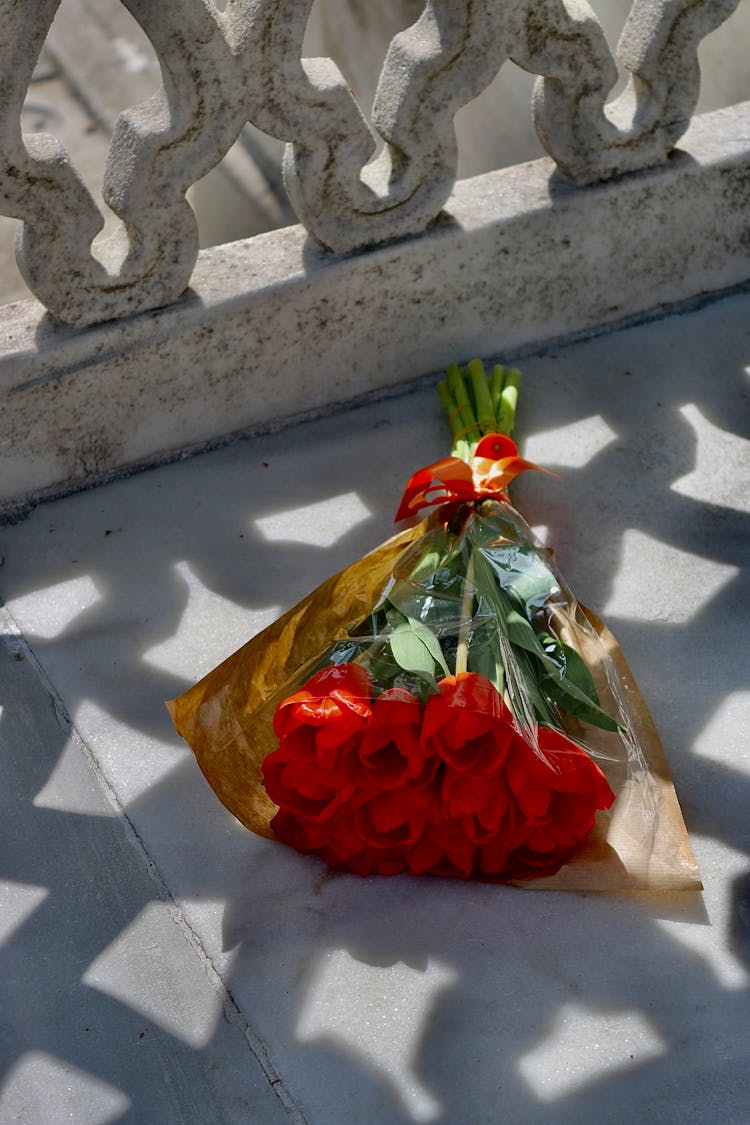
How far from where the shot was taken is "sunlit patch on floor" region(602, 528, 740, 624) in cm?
231

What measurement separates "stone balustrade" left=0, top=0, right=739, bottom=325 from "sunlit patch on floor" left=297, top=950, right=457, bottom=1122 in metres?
1.33

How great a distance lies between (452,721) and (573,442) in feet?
3.77

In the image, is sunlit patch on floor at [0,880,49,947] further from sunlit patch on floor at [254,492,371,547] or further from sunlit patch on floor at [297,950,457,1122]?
sunlit patch on floor at [254,492,371,547]

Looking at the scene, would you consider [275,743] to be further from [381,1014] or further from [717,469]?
[717,469]

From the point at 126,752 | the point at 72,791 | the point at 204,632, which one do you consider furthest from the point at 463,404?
the point at 72,791

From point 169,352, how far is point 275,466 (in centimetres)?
33

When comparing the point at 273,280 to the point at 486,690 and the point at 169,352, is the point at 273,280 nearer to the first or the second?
the point at 169,352

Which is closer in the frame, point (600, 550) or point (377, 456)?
point (600, 550)

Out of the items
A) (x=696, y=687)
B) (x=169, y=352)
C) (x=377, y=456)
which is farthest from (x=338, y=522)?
(x=696, y=687)

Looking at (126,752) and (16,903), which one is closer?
(16,903)

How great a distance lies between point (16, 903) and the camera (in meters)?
1.92

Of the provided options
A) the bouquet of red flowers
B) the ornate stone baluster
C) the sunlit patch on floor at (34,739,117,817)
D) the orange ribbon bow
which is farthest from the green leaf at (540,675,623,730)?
the ornate stone baluster

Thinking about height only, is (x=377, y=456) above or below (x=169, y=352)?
below

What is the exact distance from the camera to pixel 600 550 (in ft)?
8.00
